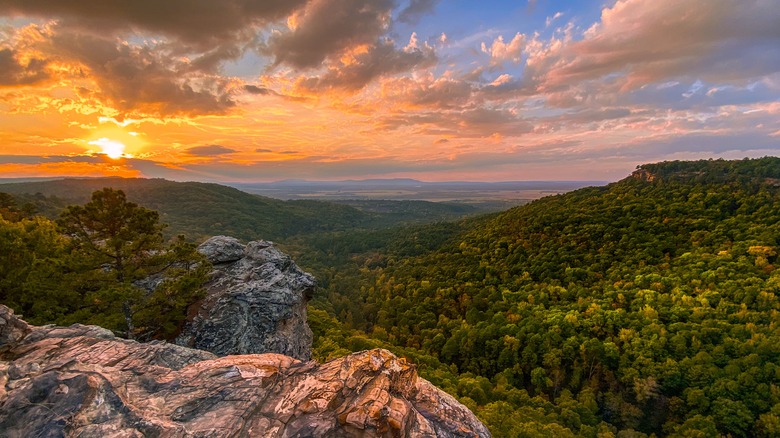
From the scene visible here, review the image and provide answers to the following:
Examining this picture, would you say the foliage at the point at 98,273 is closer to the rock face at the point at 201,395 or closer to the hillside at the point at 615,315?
the rock face at the point at 201,395

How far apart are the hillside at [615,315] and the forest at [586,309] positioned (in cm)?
21

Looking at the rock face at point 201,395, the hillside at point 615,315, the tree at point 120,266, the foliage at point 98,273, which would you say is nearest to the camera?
the rock face at point 201,395

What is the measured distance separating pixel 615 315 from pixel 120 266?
5692cm

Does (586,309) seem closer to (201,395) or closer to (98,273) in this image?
(201,395)

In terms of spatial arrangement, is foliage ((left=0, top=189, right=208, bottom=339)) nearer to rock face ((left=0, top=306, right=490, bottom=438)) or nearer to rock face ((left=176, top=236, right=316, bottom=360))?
rock face ((left=176, top=236, right=316, bottom=360))

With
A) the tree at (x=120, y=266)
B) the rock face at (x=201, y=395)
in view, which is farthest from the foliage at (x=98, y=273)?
the rock face at (x=201, y=395)

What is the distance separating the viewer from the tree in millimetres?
20016

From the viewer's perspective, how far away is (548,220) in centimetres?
8381

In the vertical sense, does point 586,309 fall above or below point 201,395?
below

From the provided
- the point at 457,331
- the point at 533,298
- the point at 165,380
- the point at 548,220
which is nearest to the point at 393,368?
the point at 165,380

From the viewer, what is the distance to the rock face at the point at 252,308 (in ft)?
71.4

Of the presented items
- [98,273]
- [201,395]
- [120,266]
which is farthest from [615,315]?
[98,273]

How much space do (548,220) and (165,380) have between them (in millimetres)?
87629

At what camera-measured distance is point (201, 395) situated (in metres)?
10.0
